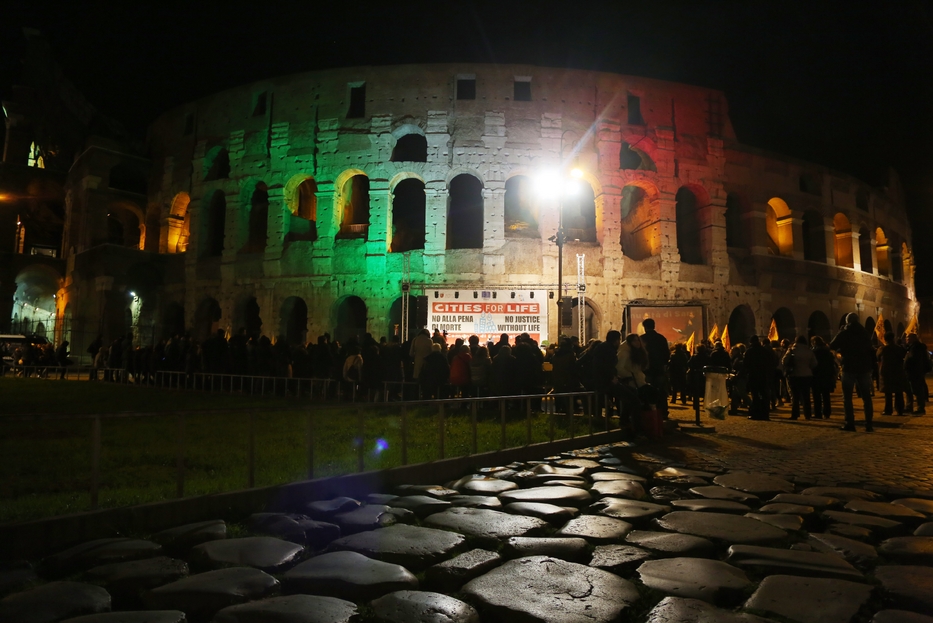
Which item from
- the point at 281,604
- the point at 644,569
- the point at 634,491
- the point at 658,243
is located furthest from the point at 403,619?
the point at 658,243

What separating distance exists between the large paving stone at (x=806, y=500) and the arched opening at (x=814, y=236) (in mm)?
25870

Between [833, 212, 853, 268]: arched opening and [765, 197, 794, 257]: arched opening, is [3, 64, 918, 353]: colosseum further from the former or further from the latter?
[833, 212, 853, 268]: arched opening

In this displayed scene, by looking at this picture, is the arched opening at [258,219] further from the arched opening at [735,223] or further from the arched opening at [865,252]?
the arched opening at [865,252]

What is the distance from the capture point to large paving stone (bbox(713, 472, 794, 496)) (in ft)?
17.4

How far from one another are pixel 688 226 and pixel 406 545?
79.4 feet

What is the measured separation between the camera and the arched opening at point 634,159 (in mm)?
23734

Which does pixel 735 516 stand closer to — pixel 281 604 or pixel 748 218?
pixel 281 604

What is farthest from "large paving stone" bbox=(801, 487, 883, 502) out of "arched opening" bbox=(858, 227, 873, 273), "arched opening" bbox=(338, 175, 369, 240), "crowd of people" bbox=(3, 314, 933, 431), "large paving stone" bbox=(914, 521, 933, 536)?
"arched opening" bbox=(858, 227, 873, 273)

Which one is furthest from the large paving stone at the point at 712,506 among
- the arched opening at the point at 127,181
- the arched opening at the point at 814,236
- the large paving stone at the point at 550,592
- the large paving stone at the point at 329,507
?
the arched opening at the point at 127,181

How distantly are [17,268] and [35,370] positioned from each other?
10.8 metres

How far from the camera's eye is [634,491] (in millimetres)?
5258

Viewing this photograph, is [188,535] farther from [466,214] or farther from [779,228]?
[779,228]

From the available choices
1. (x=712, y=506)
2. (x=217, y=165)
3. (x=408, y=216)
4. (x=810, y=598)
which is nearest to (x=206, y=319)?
(x=217, y=165)

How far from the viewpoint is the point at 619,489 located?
17.4 ft
